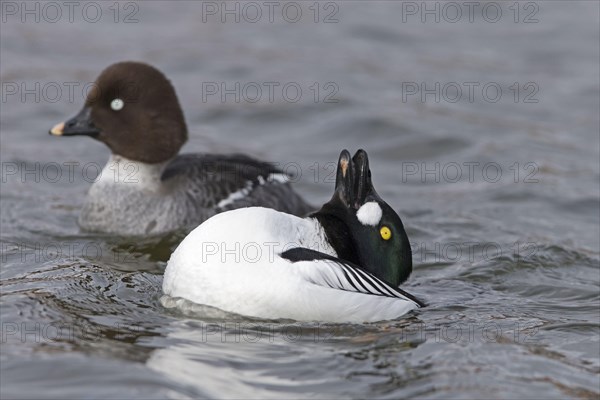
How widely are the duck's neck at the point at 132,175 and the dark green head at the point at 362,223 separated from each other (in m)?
3.81

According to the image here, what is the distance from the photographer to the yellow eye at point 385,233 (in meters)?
9.12

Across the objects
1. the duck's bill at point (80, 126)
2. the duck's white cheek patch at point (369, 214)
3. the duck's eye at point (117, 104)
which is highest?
the duck's eye at point (117, 104)

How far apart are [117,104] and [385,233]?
4251mm

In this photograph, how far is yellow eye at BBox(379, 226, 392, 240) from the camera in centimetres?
912

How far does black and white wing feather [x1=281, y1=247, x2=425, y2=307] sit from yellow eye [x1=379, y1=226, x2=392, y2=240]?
0.42 m

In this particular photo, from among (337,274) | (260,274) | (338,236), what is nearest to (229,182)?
(338,236)

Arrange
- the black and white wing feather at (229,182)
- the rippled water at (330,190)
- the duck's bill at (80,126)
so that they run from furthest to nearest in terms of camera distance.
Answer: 1. the black and white wing feather at (229,182)
2. the duck's bill at (80,126)
3. the rippled water at (330,190)

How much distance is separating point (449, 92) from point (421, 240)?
20.2 feet

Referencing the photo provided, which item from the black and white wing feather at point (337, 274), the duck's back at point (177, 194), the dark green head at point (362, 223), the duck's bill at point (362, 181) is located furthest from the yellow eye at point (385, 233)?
the duck's back at point (177, 194)

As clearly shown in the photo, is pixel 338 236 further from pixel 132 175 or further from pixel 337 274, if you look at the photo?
pixel 132 175

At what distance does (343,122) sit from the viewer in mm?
17094

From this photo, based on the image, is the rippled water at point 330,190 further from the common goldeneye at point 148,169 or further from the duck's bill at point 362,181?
the duck's bill at point 362,181

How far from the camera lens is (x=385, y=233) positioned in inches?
360

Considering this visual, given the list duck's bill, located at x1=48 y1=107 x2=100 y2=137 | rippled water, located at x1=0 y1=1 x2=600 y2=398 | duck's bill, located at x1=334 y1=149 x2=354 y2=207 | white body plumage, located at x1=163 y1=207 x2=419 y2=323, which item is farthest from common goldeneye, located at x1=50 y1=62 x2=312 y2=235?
white body plumage, located at x1=163 y1=207 x2=419 y2=323
